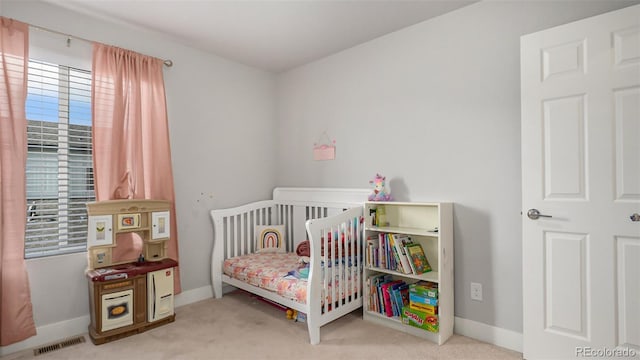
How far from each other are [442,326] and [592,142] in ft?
4.72

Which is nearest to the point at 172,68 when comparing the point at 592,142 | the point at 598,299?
the point at 592,142

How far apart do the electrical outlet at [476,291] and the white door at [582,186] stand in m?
0.36

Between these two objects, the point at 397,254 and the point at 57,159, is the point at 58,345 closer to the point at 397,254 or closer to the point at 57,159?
the point at 57,159

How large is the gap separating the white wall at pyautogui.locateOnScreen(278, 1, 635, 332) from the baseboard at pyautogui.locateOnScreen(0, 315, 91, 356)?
2.38 metres

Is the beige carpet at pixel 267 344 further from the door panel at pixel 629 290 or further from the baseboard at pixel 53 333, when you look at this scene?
the door panel at pixel 629 290

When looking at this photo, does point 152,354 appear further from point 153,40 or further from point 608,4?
point 608,4

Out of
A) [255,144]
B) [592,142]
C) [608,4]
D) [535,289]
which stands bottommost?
[535,289]

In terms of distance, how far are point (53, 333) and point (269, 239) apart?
1.85 m

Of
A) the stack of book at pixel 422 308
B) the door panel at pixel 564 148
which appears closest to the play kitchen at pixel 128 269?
the stack of book at pixel 422 308

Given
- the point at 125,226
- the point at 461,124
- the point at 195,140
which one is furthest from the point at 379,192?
the point at 125,226

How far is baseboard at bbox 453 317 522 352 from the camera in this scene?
214cm

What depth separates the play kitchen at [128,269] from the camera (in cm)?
227

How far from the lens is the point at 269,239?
3.50 metres

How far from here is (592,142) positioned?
176 cm
